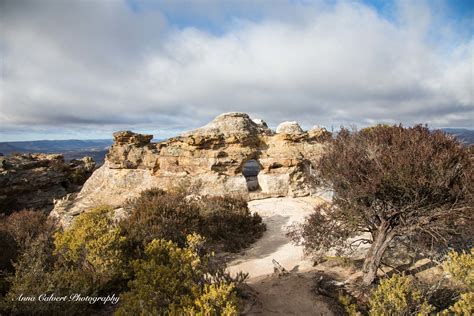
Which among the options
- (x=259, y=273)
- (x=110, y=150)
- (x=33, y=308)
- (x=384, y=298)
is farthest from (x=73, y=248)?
(x=110, y=150)

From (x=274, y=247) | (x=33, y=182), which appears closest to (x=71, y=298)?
(x=274, y=247)

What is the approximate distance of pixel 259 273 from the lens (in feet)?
25.9

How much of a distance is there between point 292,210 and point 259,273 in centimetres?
673

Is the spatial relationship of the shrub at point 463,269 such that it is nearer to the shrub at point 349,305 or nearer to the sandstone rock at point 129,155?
the shrub at point 349,305

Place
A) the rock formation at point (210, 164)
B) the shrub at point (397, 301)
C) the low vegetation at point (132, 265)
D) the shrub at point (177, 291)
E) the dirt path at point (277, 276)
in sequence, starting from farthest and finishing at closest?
the rock formation at point (210, 164) < the dirt path at point (277, 276) < the shrub at point (397, 301) < the low vegetation at point (132, 265) < the shrub at point (177, 291)

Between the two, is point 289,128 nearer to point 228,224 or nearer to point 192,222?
point 228,224

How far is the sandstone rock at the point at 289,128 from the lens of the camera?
1830 cm

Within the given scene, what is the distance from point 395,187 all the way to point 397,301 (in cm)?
219

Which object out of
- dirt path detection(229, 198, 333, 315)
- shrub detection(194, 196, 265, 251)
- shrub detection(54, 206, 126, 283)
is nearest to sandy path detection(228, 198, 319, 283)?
dirt path detection(229, 198, 333, 315)

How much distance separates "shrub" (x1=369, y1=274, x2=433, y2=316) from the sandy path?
3.09 metres

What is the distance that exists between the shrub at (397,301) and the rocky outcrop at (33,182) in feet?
76.1

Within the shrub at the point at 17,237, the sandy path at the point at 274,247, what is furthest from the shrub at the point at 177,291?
the shrub at the point at 17,237

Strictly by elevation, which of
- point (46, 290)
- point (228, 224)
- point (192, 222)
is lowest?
point (228, 224)

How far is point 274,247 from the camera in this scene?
32.6 feet
